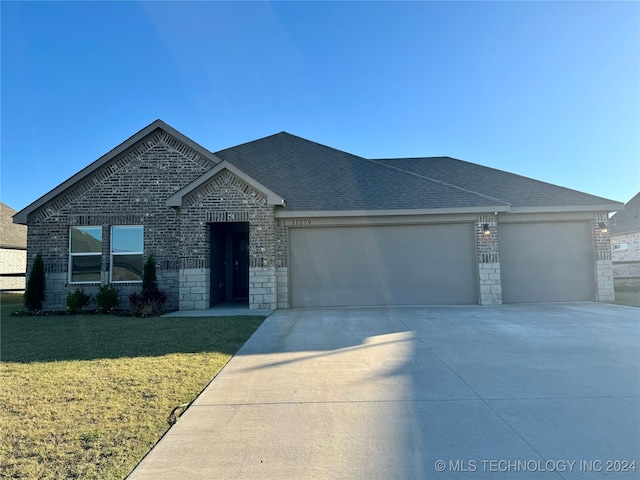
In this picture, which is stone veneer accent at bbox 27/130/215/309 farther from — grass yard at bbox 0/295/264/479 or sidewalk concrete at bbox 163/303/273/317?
grass yard at bbox 0/295/264/479

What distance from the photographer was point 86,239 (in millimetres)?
11828

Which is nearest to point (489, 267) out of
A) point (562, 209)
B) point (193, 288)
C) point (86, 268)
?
point (562, 209)

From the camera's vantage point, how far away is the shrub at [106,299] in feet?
35.6

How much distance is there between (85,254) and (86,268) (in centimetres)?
46

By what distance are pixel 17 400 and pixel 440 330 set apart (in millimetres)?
6933

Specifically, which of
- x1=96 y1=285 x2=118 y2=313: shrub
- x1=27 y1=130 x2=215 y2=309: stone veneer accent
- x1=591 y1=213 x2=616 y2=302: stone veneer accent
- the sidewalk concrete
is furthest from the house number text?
x1=591 y1=213 x2=616 y2=302: stone veneer accent

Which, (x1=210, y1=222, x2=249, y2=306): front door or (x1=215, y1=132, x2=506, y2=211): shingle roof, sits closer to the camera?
(x1=215, y1=132, x2=506, y2=211): shingle roof

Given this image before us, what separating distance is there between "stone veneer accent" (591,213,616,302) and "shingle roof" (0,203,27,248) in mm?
29096

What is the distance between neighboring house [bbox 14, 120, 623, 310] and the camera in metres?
11.2

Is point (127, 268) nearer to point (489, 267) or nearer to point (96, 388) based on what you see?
point (96, 388)

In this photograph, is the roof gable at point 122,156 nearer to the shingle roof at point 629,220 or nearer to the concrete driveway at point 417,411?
the concrete driveway at point 417,411

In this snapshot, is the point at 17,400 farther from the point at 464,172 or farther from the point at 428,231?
the point at 464,172

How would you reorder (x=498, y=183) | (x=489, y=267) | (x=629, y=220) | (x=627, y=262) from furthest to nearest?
1. (x=629, y=220)
2. (x=627, y=262)
3. (x=498, y=183)
4. (x=489, y=267)

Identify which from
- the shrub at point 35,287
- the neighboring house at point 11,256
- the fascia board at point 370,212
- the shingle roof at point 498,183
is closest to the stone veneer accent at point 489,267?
the fascia board at point 370,212
